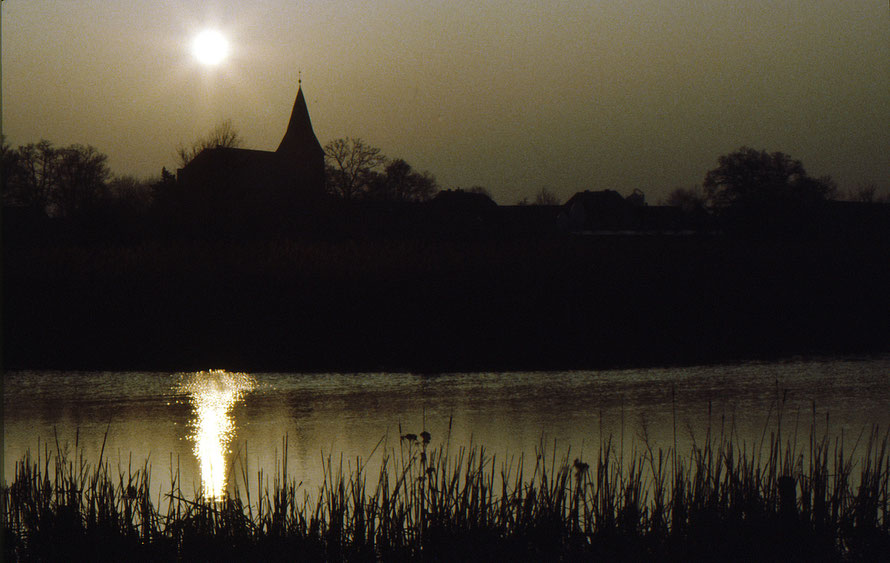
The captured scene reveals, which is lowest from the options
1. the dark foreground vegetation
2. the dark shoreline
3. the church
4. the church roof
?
the dark foreground vegetation

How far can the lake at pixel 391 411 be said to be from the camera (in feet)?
33.3

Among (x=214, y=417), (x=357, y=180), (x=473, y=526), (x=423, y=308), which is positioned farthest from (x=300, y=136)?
(x=473, y=526)

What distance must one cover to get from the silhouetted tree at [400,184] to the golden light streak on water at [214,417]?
2488 inches

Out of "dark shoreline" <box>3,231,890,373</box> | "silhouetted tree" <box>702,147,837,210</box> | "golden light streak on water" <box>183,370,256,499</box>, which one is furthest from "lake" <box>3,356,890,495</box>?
"silhouetted tree" <box>702,147,837,210</box>

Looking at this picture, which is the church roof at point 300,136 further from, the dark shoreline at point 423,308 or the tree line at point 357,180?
the dark shoreline at point 423,308

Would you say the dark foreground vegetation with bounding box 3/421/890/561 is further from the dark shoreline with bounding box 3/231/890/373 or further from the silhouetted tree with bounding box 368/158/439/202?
the silhouetted tree with bounding box 368/158/439/202

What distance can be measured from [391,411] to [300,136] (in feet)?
246

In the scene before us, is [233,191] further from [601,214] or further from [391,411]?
[601,214]

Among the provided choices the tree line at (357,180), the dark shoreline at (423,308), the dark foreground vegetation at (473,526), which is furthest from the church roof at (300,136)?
the dark foreground vegetation at (473,526)

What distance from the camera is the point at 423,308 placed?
21562 mm

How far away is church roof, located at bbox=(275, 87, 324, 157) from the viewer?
84.8 m

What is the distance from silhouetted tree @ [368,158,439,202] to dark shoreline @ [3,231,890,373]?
53.7 m

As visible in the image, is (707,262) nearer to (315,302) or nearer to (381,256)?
(381,256)

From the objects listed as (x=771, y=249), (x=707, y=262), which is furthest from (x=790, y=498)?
(x=771, y=249)
